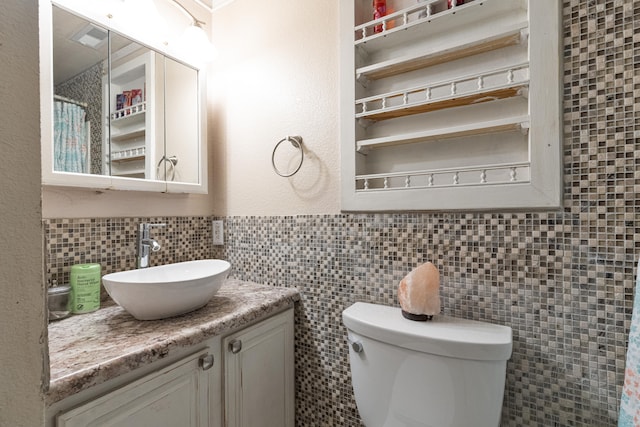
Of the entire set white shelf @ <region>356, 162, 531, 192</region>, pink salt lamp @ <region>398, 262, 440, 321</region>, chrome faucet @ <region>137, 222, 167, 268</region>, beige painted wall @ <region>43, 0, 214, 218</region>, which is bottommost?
pink salt lamp @ <region>398, 262, 440, 321</region>

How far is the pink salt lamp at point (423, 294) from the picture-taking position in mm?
888

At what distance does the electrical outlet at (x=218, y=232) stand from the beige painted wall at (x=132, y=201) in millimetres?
83

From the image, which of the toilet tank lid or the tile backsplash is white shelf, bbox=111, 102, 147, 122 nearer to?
the tile backsplash

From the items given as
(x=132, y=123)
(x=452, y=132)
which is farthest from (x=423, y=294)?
(x=132, y=123)

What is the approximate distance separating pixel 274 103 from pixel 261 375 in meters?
1.23

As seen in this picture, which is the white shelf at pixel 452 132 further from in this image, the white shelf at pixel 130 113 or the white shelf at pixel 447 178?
the white shelf at pixel 130 113

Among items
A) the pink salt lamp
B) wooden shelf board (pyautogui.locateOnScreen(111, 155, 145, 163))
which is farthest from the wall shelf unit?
the pink salt lamp

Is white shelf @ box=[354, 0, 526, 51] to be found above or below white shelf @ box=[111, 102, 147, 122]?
above

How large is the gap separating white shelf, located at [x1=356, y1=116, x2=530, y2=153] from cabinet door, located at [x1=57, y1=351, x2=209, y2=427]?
0.97m

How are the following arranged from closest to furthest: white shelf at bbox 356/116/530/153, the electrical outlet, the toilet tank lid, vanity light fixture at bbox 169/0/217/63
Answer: the toilet tank lid
white shelf at bbox 356/116/530/153
vanity light fixture at bbox 169/0/217/63
the electrical outlet

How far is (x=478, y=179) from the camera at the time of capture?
0.97 meters

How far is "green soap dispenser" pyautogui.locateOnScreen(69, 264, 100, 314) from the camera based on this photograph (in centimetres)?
96

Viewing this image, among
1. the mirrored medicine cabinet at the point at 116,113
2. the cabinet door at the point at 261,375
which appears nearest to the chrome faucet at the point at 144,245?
the mirrored medicine cabinet at the point at 116,113

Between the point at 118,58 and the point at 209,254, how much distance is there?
1.00 m
